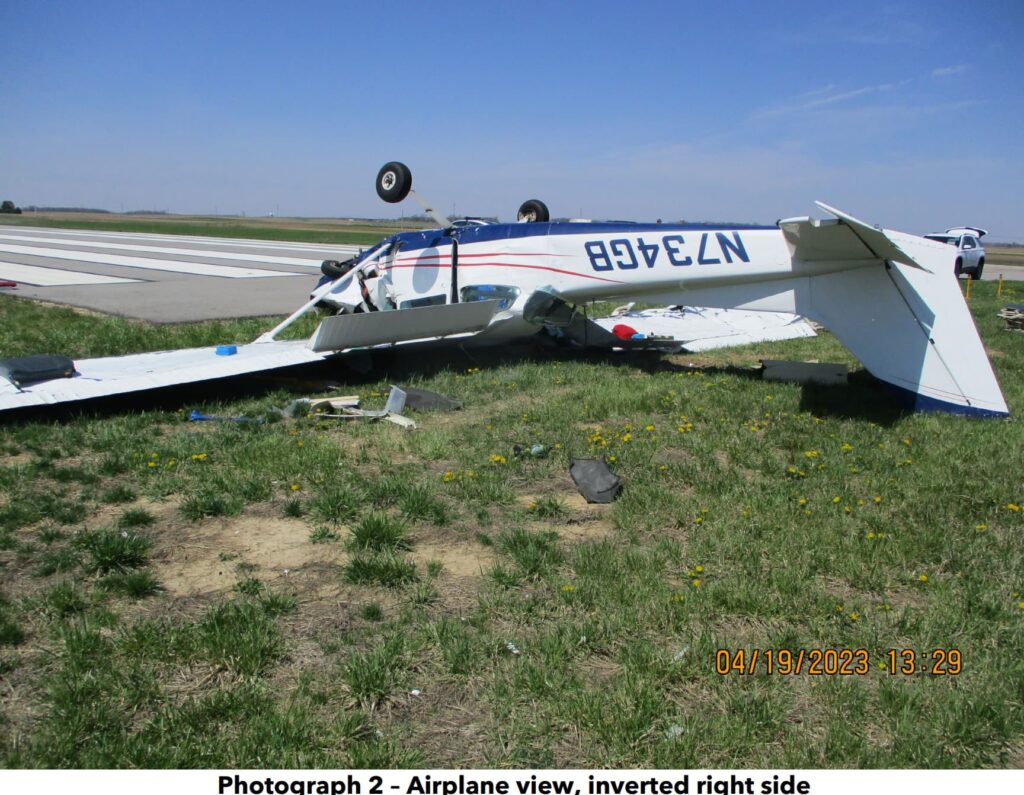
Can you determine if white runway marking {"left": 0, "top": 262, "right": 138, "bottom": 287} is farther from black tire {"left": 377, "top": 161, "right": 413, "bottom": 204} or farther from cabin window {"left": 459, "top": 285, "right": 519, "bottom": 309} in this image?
cabin window {"left": 459, "top": 285, "right": 519, "bottom": 309}

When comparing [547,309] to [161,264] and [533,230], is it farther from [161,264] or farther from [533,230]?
[161,264]

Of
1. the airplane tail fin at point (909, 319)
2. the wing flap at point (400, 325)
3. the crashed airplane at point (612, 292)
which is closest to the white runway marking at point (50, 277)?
the crashed airplane at point (612, 292)

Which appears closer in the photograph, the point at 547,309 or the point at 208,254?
the point at 547,309

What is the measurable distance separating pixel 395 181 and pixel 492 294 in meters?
2.15

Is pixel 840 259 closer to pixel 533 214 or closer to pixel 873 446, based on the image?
pixel 873 446

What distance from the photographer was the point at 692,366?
Result: 398 inches

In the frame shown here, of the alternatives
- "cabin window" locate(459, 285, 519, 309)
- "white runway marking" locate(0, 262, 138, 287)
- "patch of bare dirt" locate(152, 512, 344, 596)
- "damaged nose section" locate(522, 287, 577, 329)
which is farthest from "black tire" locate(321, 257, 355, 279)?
"white runway marking" locate(0, 262, 138, 287)

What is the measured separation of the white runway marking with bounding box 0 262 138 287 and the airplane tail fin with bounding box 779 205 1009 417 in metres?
17.1

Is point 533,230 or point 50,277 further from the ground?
point 533,230

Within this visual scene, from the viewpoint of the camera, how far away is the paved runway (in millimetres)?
14469

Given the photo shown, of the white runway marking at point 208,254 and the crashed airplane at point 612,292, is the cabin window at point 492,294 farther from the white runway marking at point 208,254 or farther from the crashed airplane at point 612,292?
the white runway marking at point 208,254

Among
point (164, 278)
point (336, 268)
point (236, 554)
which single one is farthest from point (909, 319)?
point (164, 278)

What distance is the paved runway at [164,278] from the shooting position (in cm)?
1447

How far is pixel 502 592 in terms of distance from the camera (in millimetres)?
4004
